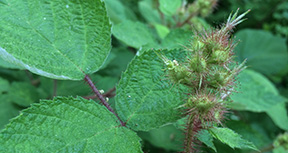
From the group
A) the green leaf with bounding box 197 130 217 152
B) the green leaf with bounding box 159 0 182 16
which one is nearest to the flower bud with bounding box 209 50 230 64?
the green leaf with bounding box 197 130 217 152

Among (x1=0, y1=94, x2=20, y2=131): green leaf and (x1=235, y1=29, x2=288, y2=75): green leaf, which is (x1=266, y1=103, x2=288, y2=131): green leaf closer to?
(x1=235, y1=29, x2=288, y2=75): green leaf

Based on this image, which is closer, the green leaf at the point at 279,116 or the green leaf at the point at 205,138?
the green leaf at the point at 205,138

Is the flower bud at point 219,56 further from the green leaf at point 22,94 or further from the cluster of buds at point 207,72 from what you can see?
the green leaf at point 22,94

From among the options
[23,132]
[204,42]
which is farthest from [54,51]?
[204,42]

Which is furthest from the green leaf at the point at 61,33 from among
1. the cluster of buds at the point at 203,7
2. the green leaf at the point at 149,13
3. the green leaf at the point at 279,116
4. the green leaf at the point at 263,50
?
the green leaf at the point at 263,50

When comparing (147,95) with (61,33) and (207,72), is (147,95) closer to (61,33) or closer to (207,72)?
(207,72)

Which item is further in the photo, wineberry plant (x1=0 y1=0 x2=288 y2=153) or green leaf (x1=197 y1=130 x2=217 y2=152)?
green leaf (x1=197 y1=130 x2=217 y2=152)

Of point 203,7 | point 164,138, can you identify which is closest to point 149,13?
point 203,7
